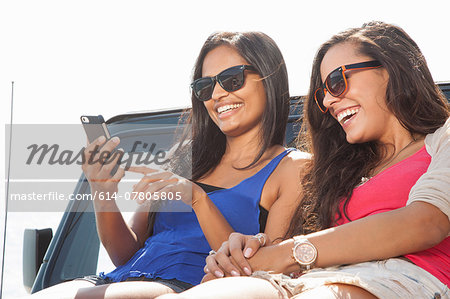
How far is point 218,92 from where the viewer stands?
2.72m

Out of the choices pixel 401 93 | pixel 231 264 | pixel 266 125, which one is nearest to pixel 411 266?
pixel 231 264

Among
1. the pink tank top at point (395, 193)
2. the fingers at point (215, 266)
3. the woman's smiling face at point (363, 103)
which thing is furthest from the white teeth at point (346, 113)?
the fingers at point (215, 266)

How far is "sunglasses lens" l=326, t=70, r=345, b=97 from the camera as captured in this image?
2.37 m

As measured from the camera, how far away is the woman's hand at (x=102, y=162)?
2305 millimetres

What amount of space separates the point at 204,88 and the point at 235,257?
1053 mm

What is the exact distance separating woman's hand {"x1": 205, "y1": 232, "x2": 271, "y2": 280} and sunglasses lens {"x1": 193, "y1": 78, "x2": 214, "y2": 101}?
36.6 inches

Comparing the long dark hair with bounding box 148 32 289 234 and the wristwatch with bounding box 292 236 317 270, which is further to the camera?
the long dark hair with bounding box 148 32 289 234

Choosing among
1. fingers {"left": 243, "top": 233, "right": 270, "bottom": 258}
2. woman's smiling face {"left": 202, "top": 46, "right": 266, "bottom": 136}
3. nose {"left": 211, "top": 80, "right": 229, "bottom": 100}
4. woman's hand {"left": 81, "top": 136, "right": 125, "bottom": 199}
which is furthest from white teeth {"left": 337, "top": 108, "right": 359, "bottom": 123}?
woman's hand {"left": 81, "top": 136, "right": 125, "bottom": 199}

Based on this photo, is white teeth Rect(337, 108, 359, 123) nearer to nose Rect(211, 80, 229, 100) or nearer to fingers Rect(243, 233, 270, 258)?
nose Rect(211, 80, 229, 100)

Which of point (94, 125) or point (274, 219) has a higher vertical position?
point (94, 125)

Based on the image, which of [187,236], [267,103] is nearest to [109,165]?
[187,236]

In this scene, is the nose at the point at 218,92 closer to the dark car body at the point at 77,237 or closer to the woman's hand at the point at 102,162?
the dark car body at the point at 77,237

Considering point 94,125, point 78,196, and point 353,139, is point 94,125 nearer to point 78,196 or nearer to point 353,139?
point 78,196

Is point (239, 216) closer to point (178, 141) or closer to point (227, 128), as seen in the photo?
point (227, 128)
